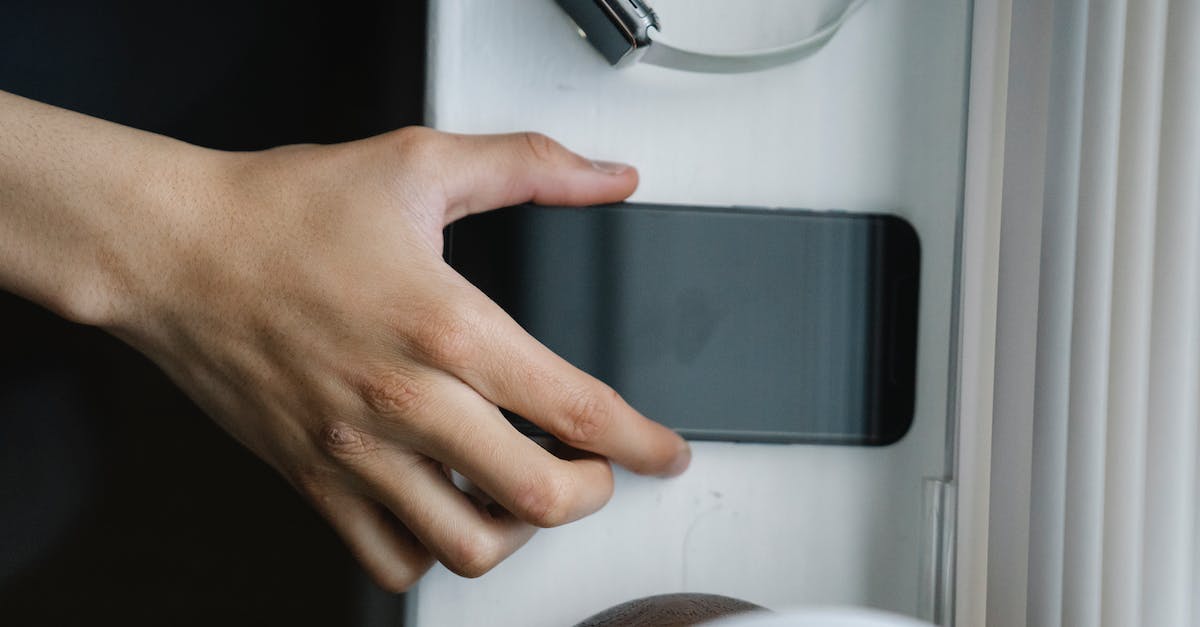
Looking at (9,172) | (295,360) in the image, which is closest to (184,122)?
(9,172)

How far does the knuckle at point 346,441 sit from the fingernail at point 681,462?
0.15m

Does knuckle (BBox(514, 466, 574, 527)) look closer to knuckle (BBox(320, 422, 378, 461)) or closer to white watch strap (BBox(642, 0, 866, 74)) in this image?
knuckle (BBox(320, 422, 378, 461))

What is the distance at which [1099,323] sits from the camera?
1.03 feet

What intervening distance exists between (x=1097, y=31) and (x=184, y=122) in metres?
0.59

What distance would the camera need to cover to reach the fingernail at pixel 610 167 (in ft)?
1.29

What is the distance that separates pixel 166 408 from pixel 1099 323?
0.64m

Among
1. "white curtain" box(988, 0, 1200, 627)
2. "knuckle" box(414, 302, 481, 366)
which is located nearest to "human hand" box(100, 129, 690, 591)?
"knuckle" box(414, 302, 481, 366)

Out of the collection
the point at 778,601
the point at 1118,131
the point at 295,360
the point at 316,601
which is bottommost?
the point at 316,601

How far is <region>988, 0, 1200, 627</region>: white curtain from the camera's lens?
284 millimetres

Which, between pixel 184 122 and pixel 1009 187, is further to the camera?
pixel 184 122

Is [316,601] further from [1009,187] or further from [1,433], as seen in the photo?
[1009,187]

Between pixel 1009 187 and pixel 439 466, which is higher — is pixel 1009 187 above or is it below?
above

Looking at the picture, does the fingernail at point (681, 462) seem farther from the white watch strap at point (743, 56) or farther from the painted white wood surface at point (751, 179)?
the white watch strap at point (743, 56)

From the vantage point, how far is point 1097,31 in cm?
32
